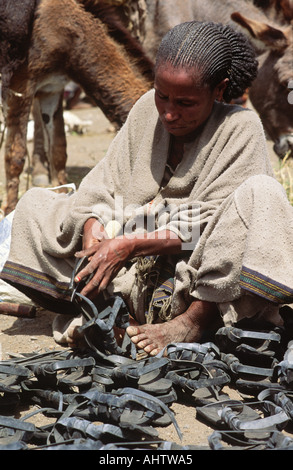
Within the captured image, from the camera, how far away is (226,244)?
276 cm

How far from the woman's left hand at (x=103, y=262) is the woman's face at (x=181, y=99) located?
580 millimetres

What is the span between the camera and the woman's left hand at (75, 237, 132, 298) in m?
2.72

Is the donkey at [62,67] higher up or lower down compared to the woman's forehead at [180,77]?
lower down

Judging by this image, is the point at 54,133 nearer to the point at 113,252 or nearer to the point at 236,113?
the point at 236,113

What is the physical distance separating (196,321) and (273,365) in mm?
408

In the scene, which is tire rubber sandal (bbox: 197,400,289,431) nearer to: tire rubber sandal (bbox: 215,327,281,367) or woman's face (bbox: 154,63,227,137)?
tire rubber sandal (bbox: 215,327,281,367)

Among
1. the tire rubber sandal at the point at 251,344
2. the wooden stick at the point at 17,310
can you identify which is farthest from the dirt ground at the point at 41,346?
the tire rubber sandal at the point at 251,344

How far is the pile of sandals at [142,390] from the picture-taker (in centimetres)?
219

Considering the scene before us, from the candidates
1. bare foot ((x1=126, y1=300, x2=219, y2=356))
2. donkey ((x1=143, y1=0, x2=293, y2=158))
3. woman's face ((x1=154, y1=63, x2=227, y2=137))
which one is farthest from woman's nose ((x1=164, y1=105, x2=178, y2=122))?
donkey ((x1=143, y1=0, x2=293, y2=158))

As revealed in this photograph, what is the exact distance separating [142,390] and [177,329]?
438 mm

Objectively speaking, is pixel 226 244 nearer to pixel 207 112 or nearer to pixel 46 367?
pixel 207 112

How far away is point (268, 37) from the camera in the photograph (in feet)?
20.9

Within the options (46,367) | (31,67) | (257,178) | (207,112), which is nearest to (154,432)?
(46,367)

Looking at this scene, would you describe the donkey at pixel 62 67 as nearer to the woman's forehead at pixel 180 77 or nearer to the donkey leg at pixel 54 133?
the donkey leg at pixel 54 133
